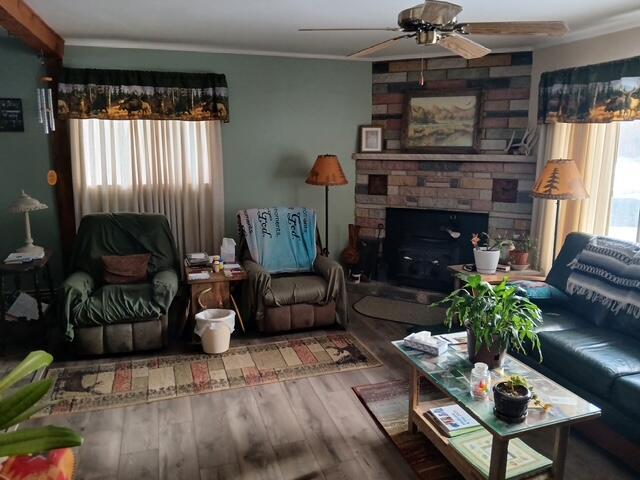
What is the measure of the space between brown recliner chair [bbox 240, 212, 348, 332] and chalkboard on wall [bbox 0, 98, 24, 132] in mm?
2282

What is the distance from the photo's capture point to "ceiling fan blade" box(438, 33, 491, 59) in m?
2.40

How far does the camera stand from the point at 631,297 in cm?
284

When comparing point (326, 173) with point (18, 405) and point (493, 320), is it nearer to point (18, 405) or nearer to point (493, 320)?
point (493, 320)

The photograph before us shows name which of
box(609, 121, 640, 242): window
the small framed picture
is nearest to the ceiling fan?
box(609, 121, 640, 242): window

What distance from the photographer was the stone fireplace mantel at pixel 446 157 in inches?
173

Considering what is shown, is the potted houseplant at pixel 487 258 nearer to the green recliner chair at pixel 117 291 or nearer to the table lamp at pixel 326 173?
the table lamp at pixel 326 173

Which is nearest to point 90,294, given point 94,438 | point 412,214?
point 94,438

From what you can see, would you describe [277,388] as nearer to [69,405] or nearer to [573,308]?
[69,405]

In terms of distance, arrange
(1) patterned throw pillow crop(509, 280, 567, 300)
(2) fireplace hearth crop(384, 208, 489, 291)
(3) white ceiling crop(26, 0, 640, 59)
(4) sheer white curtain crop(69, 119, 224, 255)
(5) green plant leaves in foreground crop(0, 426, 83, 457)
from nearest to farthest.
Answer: (5) green plant leaves in foreground crop(0, 426, 83, 457), (3) white ceiling crop(26, 0, 640, 59), (1) patterned throw pillow crop(509, 280, 567, 300), (4) sheer white curtain crop(69, 119, 224, 255), (2) fireplace hearth crop(384, 208, 489, 291)

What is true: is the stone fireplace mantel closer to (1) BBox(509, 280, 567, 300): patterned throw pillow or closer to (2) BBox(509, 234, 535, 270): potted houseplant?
(2) BBox(509, 234, 535, 270): potted houseplant

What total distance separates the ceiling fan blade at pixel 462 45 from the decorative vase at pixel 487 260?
5.01ft

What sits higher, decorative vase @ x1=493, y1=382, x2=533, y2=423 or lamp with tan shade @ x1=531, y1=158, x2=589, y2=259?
lamp with tan shade @ x1=531, y1=158, x2=589, y2=259

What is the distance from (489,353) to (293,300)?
1.78 meters

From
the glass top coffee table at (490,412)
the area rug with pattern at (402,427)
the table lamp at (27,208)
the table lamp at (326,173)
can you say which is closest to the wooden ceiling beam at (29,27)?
the table lamp at (27,208)
